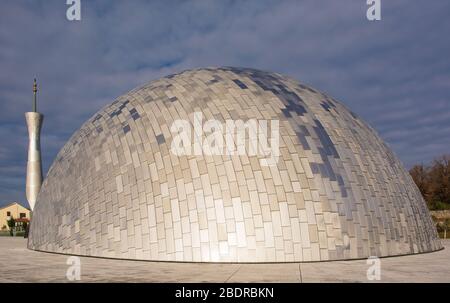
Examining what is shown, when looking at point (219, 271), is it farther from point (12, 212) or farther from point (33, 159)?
point (12, 212)

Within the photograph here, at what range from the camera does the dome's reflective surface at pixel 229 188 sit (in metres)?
17.1

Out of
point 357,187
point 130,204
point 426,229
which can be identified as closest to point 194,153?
point 130,204

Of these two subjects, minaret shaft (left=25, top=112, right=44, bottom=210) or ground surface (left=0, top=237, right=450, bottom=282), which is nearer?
ground surface (left=0, top=237, right=450, bottom=282)

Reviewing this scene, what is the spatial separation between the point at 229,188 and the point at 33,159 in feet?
96.6

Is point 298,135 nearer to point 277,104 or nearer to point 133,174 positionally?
point 277,104

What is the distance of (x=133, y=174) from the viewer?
1891 cm

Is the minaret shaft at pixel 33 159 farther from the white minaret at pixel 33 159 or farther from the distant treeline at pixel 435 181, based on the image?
the distant treeline at pixel 435 181
